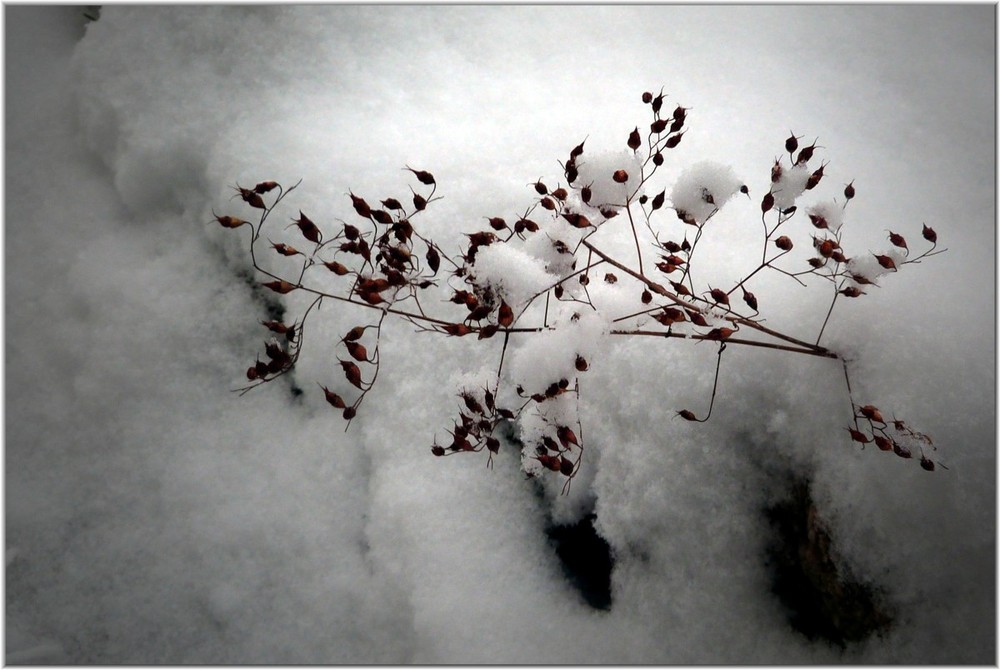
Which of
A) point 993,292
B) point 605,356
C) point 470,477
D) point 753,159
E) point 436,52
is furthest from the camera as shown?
point 436,52

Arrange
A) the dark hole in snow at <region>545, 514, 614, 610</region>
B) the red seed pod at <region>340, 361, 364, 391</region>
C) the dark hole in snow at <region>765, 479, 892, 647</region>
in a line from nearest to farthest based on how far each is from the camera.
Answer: the red seed pod at <region>340, 361, 364, 391</region> → the dark hole in snow at <region>765, 479, 892, 647</region> → the dark hole in snow at <region>545, 514, 614, 610</region>

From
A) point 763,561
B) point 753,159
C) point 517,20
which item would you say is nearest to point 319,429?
point 763,561

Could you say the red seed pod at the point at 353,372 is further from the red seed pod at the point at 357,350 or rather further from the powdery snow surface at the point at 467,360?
the powdery snow surface at the point at 467,360

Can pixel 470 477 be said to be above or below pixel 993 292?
below

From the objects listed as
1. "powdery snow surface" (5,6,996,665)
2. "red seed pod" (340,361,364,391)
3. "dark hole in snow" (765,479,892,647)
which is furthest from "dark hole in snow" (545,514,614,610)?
"red seed pod" (340,361,364,391)

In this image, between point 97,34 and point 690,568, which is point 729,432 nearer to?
point 690,568

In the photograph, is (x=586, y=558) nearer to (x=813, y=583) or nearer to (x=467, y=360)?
(x=813, y=583)

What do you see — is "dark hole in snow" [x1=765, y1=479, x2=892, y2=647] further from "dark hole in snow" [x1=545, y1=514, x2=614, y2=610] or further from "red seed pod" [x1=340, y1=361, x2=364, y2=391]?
"red seed pod" [x1=340, y1=361, x2=364, y2=391]
